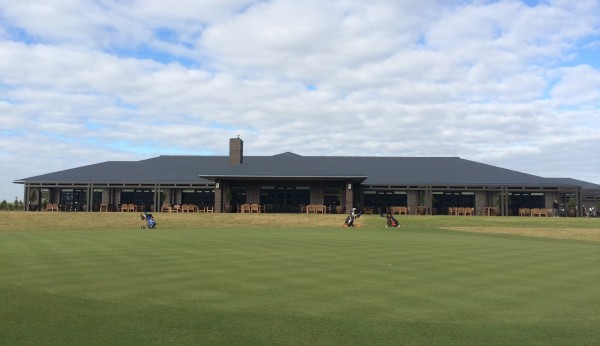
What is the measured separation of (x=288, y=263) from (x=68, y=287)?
4835 millimetres

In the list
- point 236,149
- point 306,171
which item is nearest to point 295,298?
point 306,171

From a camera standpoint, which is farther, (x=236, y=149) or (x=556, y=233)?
(x=236, y=149)

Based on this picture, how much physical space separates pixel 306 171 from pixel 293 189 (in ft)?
9.37

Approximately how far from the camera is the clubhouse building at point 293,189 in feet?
135

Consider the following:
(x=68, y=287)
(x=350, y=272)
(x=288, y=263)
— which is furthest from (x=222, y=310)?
(x=288, y=263)

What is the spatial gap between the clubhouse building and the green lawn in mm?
26927

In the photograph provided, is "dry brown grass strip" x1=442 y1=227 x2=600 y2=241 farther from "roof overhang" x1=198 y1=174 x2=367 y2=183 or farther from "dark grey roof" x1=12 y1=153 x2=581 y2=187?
"dark grey roof" x1=12 y1=153 x2=581 y2=187

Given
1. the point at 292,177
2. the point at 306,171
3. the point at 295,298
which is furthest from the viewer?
the point at 306,171

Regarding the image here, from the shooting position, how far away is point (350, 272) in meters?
Result: 10.5

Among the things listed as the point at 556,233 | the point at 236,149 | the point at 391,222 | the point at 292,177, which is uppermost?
the point at 236,149

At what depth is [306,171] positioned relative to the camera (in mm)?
40938

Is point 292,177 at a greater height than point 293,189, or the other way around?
point 292,177

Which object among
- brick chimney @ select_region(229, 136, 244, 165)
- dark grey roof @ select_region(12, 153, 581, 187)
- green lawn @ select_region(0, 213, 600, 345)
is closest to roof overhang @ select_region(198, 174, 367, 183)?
dark grey roof @ select_region(12, 153, 581, 187)

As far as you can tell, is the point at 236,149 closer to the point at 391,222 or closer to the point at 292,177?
the point at 292,177
